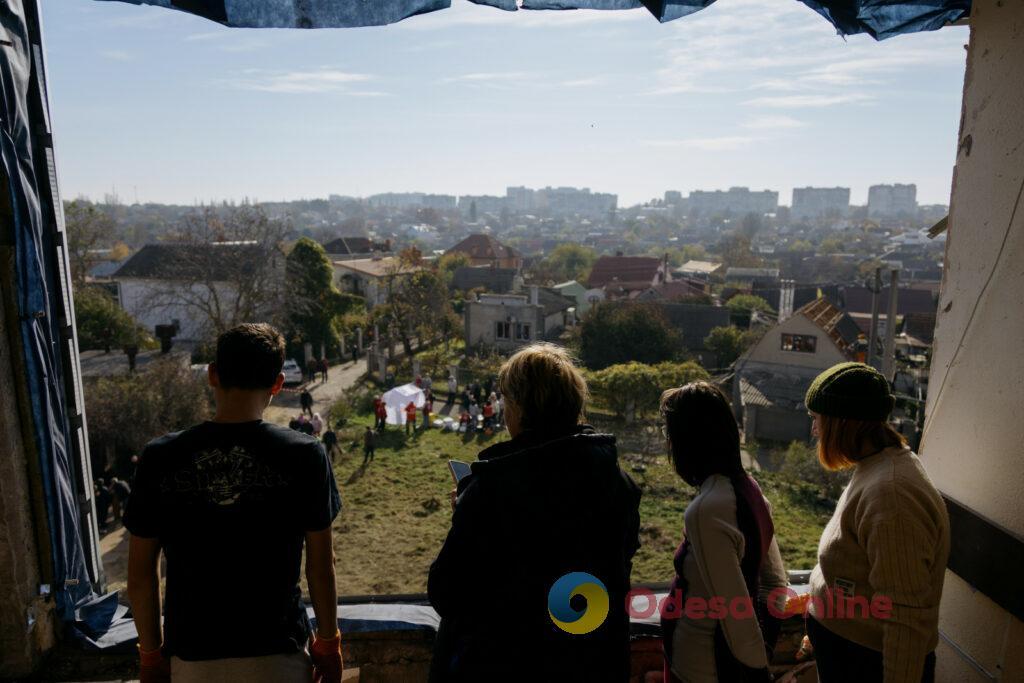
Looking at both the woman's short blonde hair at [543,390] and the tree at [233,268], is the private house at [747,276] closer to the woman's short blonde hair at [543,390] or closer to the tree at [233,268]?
the tree at [233,268]

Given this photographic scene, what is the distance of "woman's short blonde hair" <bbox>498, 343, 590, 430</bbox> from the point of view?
148 centimetres

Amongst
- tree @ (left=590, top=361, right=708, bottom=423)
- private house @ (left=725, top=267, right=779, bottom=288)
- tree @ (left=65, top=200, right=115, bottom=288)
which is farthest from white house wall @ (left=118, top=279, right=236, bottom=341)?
private house @ (left=725, top=267, right=779, bottom=288)

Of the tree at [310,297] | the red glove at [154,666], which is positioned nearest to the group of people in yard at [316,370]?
the tree at [310,297]

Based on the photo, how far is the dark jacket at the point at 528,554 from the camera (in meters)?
1.37

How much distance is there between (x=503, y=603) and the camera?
140 centimetres

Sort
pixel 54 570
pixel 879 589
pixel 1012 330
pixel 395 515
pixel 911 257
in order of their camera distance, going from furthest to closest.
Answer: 1. pixel 911 257
2. pixel 395 515
3. pixel 54 570
4. pixel 1012 330
5. pixel 879 589

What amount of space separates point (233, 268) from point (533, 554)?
19727mm

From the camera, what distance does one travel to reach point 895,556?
1.59m

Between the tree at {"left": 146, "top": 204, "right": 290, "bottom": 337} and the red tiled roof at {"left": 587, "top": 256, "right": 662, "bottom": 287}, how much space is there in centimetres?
2079

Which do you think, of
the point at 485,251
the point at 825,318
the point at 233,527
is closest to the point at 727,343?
the point at 825,318

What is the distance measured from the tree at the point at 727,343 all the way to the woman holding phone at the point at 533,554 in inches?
823

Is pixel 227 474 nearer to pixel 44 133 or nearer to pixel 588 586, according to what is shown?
pixel 588 586

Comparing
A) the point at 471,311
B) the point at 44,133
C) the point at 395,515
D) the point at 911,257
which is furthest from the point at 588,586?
the point at 911,257

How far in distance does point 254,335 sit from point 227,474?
0.32 m
